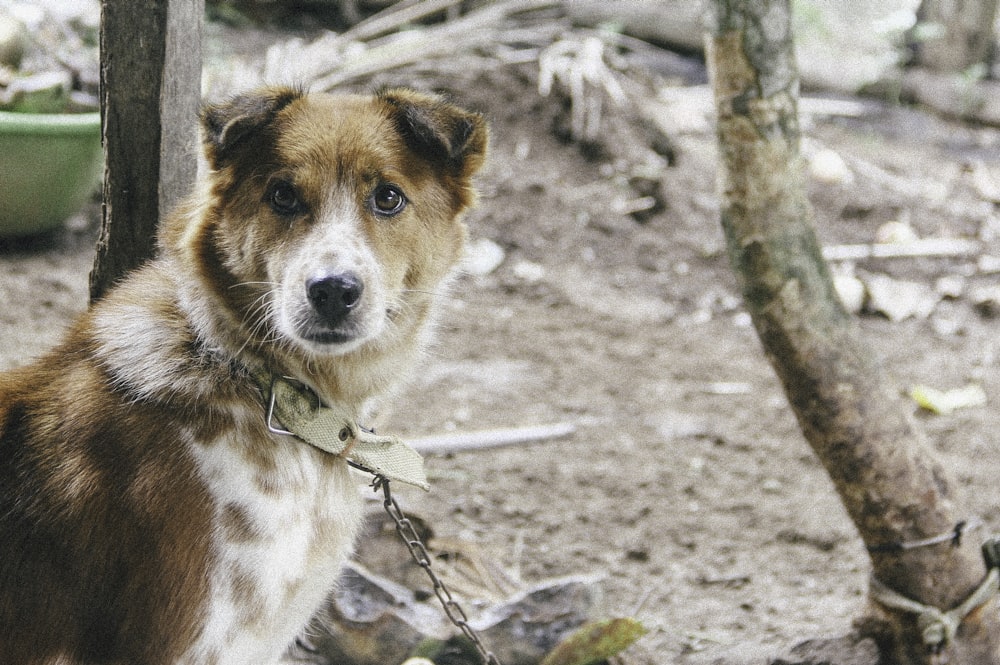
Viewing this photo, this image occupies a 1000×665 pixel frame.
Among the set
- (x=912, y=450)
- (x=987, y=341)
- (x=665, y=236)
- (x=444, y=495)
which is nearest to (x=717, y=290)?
(x=665, y=236)

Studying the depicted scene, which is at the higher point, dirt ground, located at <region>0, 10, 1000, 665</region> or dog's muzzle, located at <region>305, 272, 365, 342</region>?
dog's muzzle, located at <region>305, 272, 365, 342</region>

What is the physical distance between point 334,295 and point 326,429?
0.31 meters

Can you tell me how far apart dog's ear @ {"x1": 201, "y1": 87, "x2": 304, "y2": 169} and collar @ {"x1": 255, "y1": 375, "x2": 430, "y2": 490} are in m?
0.52

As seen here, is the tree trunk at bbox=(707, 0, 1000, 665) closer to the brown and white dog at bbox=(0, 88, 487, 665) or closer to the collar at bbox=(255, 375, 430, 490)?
the brown and white dog at bbox=(0, 88, 487, 665)

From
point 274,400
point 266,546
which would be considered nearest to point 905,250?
point 274,400

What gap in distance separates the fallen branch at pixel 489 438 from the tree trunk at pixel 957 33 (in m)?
5.70

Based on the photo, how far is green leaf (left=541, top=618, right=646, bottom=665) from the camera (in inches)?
109

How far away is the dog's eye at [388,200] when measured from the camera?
2.39m

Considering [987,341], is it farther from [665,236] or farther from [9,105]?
[9,105]

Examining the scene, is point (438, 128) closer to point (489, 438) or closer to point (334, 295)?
point (334, 295)

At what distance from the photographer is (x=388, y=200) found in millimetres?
2406

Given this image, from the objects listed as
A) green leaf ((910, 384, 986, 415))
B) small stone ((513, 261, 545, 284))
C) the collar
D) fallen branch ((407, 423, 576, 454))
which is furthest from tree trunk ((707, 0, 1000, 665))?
small stone ((513, 261, 545, 284))

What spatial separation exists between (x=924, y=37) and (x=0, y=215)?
22.9 feet

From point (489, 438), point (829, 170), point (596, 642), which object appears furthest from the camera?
point (829, 170)
